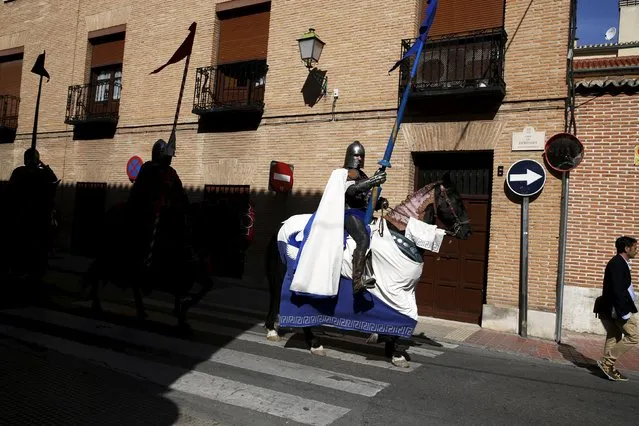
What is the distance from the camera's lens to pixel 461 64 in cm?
895

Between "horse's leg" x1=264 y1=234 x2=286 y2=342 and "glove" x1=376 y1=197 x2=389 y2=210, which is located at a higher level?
"glove" x1=376 y1=197 x2=389 y2=210

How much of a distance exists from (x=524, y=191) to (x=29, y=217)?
310 inches

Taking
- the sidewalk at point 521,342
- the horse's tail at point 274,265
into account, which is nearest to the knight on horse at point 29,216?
the sidewalk at point 521,342

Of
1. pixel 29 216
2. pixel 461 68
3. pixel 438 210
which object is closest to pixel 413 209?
pixel 438 210

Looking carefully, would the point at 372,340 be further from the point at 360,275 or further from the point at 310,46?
the point at 310,46

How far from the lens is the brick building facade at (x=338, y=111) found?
326 inches

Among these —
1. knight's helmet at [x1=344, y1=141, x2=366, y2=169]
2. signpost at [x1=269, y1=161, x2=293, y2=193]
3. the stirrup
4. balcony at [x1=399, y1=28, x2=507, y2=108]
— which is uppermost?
balcony at [x1=399, y1=28, x2=507, y2=108]

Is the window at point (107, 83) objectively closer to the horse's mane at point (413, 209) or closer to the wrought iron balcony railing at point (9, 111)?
the wrought iron balcony railing at point (9, 111)

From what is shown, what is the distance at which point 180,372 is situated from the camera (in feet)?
15.6

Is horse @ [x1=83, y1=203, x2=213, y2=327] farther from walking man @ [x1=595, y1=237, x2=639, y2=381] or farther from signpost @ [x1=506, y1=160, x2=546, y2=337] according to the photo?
signpost @ [x1=506, y1=160, x2=546, y2=337]

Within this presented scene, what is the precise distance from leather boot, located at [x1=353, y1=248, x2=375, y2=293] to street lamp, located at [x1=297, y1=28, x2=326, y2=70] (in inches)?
237

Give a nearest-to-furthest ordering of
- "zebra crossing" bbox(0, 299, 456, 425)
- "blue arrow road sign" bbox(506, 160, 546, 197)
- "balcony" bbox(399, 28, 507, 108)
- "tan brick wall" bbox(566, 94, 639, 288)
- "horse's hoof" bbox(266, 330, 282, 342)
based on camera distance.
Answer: "zebra crossing" bbox(0, 299, 456, 425)
"horse's hoof" bbox(266, 330, 282, 342)
"tan brick wall" bbox(566, 94, 639, 288)
"blue arrow road sign" bbox(506, 160, 546, 197)
"balcony" bbox(399, 28, 507, 108)

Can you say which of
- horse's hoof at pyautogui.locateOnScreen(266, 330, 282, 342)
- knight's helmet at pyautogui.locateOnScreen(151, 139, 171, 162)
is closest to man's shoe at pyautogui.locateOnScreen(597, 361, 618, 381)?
horse's hoof at pyautogui.locateOnScreen(266, 330, 282, 342)

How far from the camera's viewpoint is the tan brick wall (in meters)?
7.63
